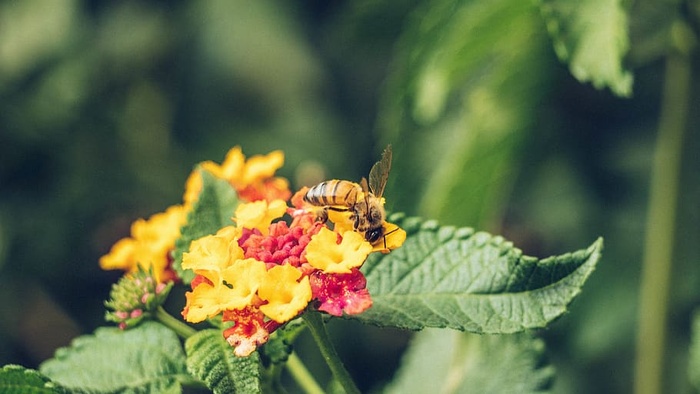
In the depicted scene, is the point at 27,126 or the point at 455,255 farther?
the point at 27,126

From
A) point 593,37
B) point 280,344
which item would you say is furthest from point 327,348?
point 593,37

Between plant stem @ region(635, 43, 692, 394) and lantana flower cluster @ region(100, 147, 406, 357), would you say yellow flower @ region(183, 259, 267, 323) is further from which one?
plant stem @ region(635, 43, 692, 394)

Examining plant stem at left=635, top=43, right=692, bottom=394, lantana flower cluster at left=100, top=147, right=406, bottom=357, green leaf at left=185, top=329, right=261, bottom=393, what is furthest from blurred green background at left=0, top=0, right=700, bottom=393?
green leaf at left=185, top=329, right=261, bottom=393

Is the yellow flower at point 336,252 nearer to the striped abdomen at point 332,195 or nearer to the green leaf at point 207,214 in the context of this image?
the striped abdomen at point 332,195

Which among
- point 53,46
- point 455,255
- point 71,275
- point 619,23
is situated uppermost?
point 53,46

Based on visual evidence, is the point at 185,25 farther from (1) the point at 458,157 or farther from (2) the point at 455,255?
(2) the point at 455,255

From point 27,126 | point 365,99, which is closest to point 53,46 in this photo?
point 27,126
